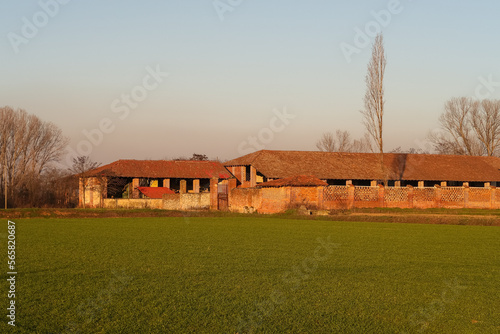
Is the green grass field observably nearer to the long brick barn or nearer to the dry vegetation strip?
the dry vegetation strip

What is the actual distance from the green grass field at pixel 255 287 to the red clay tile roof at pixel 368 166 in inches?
1214

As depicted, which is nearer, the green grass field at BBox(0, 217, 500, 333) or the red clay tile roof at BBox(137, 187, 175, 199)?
the green grass field at BBox(0, 217, 500, 333)

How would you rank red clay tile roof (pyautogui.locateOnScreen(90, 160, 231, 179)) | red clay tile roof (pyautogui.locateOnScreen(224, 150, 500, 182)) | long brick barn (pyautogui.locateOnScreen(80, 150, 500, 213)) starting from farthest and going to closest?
red clay tile roof (pyautogui.locateOnScreen(224, 150, 500, 182)), red clay tile roof (pyautogui.locateOnScreen(90, 160, 231, 179)), long brick barn (pyautogui.locateOnScreen(80, 150, 500, 213))

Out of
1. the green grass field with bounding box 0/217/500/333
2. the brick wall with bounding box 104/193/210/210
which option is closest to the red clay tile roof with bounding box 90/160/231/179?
the brick wall with bounding box 104/193/210/210

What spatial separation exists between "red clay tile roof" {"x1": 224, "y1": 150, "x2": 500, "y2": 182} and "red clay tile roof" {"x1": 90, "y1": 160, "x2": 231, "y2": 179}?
1.89 m

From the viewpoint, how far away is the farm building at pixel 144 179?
1738 inches

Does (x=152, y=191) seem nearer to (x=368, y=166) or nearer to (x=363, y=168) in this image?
(x=363, y=168)

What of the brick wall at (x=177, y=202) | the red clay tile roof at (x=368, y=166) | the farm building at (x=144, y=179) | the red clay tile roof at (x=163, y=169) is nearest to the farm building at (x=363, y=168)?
the red clay tile roof at (x=368, y=166)

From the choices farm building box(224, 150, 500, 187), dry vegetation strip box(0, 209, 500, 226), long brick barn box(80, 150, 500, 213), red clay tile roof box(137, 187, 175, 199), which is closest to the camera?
dry vegetation strip box(0, 209, 500, 226)

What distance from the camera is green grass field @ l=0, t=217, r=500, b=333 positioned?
6383 millimetres

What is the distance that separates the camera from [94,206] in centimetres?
4259

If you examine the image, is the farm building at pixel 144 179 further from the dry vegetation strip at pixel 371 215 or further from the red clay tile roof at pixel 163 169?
the dry vegetation strip at pixel 371 215

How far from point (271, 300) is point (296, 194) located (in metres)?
24.6

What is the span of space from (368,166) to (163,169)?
18135mm
